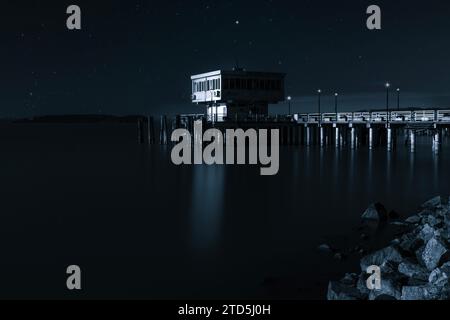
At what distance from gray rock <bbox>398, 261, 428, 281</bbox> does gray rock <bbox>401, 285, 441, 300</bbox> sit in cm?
114

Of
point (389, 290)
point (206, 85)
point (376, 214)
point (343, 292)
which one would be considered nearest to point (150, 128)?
point (206, 85)

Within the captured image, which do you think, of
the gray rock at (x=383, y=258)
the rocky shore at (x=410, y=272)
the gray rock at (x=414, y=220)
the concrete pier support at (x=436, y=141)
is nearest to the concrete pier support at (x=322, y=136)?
the concrete pier support at (x=436, y=141)

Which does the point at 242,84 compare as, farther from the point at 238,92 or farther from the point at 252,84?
the point at 252,84

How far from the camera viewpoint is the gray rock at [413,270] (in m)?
12.9

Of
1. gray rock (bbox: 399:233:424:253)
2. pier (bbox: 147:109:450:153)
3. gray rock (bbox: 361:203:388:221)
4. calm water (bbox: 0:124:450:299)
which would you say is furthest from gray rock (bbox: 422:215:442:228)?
pier (bbox: 147:109:450:153)

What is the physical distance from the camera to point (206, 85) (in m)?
67.1

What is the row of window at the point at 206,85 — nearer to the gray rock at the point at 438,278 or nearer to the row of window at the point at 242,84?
the row of window at the point at 242,84

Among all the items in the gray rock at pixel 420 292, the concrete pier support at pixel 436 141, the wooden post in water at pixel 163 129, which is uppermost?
the wooden post in water at pixel 163 129

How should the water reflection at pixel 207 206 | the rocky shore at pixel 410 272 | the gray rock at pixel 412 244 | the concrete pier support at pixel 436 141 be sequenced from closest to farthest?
the rocky shore at pixel 410 272 < the gray rock at pixel 412 244 < the water reflection at pixel 207 206 < the concrete pier support at pixel 436 141

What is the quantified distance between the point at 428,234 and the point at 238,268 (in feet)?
19.4

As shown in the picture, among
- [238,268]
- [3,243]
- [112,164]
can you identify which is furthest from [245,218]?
[112,164]

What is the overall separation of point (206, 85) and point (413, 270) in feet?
182

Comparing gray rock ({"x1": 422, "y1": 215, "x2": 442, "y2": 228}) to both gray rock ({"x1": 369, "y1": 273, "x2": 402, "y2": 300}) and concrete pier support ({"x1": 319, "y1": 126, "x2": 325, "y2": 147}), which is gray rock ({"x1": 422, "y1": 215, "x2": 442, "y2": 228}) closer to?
gray rock ({"x1": 369, "y1": 273, "x2": 402, "y2": 300})

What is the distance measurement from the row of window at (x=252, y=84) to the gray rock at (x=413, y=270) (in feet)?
167
